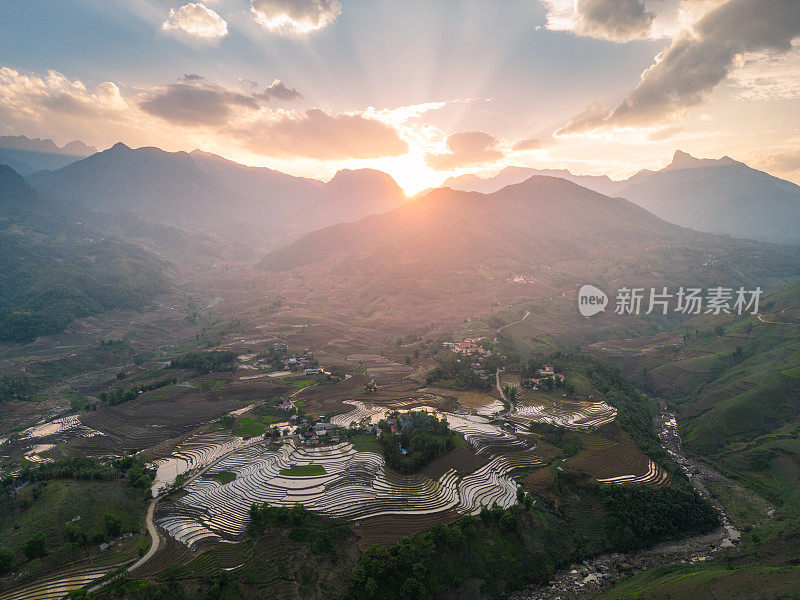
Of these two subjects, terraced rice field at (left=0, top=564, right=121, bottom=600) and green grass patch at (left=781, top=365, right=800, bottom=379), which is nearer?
terraced rice field at (left=0, top=564, right=121, bottom=600)

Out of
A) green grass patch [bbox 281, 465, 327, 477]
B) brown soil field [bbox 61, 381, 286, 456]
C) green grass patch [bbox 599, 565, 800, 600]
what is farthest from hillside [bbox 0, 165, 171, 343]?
green grass patch [bbox 599, 565, 800, 600]

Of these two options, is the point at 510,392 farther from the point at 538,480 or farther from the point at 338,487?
the point at 338,487

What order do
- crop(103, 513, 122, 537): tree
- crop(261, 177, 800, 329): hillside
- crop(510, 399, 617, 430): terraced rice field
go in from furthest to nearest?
1. crop(261, 177, 800, 329): hillside
2. crop(510, 399, 617, 430): terraced rice field
3. crop(103, 513, 122, 537): tree

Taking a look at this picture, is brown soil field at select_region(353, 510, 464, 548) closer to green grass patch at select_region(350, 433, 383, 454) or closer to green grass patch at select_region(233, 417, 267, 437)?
green grass patch at select_region(350, 433, 383, 454)

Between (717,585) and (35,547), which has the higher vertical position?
(717,585)

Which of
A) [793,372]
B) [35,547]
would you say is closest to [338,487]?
[35,547]

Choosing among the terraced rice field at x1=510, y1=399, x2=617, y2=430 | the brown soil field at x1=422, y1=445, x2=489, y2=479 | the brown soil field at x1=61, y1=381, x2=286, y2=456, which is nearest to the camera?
the brown soil field at x1=422, y1=445, x2=489, y2=479

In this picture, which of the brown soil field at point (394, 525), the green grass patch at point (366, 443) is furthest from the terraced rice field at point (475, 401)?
the brown soil field at point (394, 525)

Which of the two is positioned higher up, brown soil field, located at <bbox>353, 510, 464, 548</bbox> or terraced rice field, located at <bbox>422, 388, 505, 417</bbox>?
terraced rice field, located at <bbox>422, 388, 505, 417</bbox>

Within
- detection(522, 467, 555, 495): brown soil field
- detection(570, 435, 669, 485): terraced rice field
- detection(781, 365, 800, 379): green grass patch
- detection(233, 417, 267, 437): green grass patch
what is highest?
detection(781, 365, 800, 379): green grass patch
